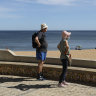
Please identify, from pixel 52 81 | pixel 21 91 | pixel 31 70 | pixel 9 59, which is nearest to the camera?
pixel 21 91

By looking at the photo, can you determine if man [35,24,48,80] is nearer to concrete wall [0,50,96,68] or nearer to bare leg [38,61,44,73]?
bare leg [38,61,44,73]

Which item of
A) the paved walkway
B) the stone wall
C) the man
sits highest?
the man

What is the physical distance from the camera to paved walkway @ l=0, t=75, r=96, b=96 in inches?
→ 229

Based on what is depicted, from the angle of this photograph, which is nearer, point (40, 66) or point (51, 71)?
point (40, 66)

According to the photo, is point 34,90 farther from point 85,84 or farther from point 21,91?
point 85,84

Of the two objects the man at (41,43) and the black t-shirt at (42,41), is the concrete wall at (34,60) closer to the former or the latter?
the man at (41,43)

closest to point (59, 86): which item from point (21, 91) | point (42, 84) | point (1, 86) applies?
point (42, 84)

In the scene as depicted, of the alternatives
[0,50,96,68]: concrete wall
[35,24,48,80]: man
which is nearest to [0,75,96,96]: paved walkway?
[35,24,48,80]: man

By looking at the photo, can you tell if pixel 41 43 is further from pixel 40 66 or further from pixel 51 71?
pixel 51 71

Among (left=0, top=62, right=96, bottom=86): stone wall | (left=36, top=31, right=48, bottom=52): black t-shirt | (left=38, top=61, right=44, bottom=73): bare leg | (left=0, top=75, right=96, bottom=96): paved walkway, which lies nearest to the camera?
(left=0, top=75, right=96, bottom=96): paved walkway

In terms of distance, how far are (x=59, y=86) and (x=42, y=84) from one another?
495 millimetres

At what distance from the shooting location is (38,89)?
6164 mm

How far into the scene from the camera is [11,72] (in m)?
7.90

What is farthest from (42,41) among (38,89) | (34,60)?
(38,89)
